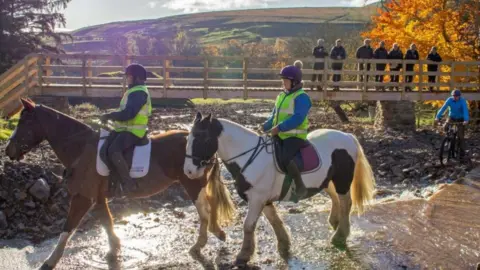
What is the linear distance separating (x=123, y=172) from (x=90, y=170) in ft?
1.75

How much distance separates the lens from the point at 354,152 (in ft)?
29.8

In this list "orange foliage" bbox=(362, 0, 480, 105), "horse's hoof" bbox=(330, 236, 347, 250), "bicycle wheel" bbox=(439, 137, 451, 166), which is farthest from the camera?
"orange foliage" bbox=(362, 0, 480, 105)

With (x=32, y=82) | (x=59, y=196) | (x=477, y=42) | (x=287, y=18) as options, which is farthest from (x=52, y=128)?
(x=287, y=18)

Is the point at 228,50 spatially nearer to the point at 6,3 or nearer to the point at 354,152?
the point at 6,3

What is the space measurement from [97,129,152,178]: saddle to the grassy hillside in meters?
104

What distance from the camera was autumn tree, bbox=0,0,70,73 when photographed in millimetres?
28094

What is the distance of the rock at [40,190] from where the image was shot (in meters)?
10.5

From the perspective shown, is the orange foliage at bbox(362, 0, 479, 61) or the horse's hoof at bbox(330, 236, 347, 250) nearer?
the horse's hoof at bbox(330, 236, 347, 250)

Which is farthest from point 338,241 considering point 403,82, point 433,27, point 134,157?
point 433,27

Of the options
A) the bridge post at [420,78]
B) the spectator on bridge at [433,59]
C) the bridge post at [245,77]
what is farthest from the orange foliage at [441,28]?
the bridge post at [245,77]

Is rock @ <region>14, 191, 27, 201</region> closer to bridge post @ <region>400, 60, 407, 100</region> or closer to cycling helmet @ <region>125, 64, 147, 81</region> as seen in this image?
cycling helmet @ <region>125, 64, 147, 81</region>

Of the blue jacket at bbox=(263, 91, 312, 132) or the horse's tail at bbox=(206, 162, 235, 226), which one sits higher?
the blue jacket at bbox=(263, 91, 312, 132)

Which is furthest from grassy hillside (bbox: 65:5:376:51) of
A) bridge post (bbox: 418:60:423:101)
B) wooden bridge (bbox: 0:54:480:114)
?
bridge post (bbox: 418:60:423:101)

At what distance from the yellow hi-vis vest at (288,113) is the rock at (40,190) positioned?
199 inches
